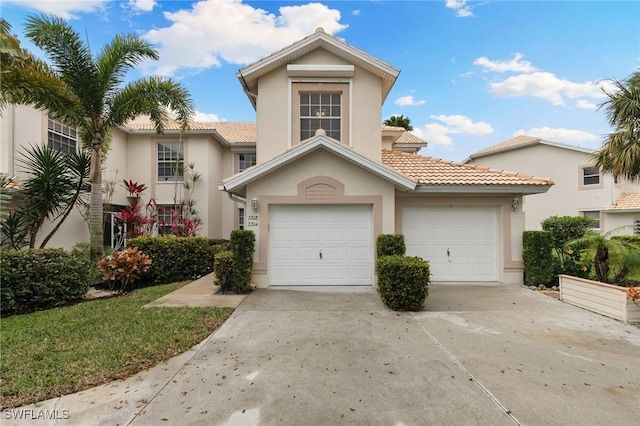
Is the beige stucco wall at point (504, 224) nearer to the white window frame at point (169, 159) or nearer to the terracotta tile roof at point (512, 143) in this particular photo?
the white window frame at point (169, 159)

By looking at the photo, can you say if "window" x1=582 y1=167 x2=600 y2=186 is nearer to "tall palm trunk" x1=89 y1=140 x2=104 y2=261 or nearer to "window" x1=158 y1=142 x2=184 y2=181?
"window" x1=158 y1=142 x2=184 y2=181

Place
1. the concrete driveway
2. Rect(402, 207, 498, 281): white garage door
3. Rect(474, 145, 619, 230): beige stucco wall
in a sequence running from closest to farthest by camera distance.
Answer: the concrete driveway < Rect(402, 207, 498, 281): white garage door < Rect(474, 145, 619, 230): beige stucco wall

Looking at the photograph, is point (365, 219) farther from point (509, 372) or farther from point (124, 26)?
point (124, 26)

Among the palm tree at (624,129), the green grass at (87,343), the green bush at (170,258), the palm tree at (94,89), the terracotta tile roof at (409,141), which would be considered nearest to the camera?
the green grass at (87,343)

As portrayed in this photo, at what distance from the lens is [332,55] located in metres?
11.1

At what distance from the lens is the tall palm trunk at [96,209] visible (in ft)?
→ 34.1

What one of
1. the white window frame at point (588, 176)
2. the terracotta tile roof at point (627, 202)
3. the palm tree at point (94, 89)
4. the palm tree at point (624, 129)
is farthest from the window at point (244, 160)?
the terracotta tile roof at point (627, 202)

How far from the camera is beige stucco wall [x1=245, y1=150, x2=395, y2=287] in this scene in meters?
9.66

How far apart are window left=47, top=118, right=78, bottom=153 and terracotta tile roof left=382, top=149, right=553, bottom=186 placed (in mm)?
13766

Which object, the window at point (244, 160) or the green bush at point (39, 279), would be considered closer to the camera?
the green bush at point (39, 279)

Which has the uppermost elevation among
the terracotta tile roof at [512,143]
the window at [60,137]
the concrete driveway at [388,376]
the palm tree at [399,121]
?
the palm tree at [399,121]

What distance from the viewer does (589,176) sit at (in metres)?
20.8

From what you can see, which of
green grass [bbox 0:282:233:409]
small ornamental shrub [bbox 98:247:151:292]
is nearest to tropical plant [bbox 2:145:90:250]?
small ornamental shrub [bbox 98:247:151:292]

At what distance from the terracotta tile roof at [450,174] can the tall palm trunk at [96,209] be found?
1006cm
